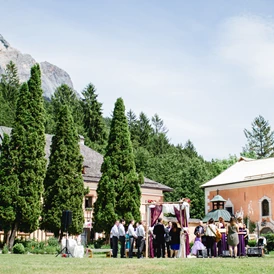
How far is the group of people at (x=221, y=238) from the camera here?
20422 mm

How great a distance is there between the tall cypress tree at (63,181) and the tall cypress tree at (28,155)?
2.21 meters

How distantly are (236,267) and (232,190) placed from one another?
1425 inches

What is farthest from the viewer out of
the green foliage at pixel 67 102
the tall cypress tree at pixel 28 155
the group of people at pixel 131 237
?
the green foliage at pixel 67 102

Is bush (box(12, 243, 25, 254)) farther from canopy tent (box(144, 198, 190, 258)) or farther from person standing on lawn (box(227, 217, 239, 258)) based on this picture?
person standing on lawn (box(227, 217, 239, 258))

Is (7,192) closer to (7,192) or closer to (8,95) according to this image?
(7,192)

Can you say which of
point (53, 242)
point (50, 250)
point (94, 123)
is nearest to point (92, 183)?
point (53, 242)

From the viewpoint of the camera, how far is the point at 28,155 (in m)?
32.7

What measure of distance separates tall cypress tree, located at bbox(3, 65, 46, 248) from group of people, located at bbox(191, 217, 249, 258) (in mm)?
12744

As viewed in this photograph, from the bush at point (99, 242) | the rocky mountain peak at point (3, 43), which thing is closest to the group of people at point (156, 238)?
the bush at point (99, 242)

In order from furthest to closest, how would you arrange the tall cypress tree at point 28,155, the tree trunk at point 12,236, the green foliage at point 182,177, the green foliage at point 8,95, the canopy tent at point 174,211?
the green foliage at point 8,95, the green foliage at point 182,177, the tall cypress tree at point 28,155, the tree trunk at point 12,236, the canopy tent at point 174,211

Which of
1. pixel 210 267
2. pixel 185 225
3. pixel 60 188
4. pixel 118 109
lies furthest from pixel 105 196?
pixel 210 267

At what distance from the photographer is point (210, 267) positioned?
1523 cm

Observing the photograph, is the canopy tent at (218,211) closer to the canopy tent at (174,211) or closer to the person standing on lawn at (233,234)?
the canopy tent at (174,211)

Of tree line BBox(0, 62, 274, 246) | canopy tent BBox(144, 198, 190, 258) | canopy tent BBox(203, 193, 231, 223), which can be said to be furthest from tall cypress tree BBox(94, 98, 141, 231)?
canopy tent BBox(144, 198, 190, 258)
